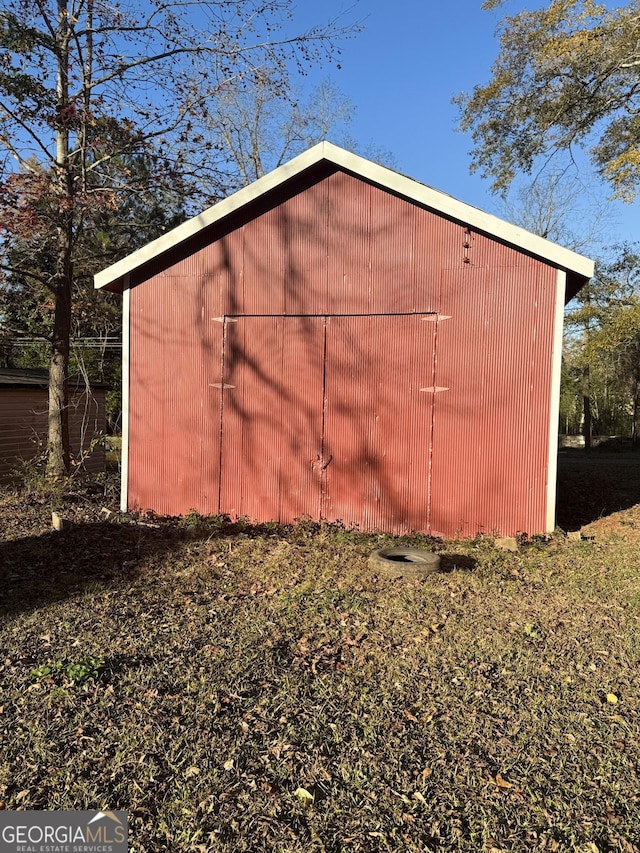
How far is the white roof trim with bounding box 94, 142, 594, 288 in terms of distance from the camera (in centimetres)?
641

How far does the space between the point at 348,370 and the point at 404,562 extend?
9.22ft

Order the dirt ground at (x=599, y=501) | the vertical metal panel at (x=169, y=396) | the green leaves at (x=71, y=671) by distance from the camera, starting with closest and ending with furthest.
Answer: the green leaves at (x=71, y=671) < the dirt ground at (x=599, y=501) < the vertical metal panel at (x=169, y=396)

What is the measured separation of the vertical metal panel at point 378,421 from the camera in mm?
7074

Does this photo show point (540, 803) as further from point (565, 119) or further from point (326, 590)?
point (565, 119)

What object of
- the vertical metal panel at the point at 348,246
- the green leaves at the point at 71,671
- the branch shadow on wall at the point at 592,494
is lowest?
the green leaves at the point at 71,671

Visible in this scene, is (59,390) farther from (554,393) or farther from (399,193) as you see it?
(554,393)

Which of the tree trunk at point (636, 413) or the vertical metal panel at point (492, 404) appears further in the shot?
the tree trunk at point (636, 413)

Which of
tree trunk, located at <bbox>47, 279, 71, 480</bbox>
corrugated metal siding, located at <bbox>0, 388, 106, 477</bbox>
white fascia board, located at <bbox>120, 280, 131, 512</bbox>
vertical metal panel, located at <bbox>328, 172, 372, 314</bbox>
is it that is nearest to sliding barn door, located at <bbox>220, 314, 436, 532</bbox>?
vertical metal panel, located at <bbox>328, 172, 372, 314</bbox>

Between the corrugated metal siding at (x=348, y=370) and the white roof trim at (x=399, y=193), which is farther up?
the white roof trim at (x=399, y=193)

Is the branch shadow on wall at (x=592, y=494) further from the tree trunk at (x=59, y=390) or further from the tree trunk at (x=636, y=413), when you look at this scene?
the tree trunk at (x=636, y=413)

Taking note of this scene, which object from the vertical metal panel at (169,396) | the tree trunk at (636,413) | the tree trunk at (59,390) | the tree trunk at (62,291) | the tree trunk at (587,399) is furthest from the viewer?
the tree trunk at (587,399)

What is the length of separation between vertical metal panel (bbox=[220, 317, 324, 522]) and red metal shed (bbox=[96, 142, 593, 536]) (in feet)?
0.07

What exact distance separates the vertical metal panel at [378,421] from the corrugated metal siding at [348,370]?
0.06ft

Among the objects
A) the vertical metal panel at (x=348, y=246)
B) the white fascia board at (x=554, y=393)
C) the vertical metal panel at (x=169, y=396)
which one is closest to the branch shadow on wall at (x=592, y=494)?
the white fascia board at (x=554, y=393)
